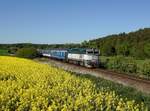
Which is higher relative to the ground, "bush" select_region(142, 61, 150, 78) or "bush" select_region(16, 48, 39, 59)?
"bush" select_region(142, 61, 150, 78)

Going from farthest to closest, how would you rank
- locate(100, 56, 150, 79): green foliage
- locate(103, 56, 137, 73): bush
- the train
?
the train, locate(103, 56, 137, 73): bush, locate(100, 56, 150, 79): green foliage

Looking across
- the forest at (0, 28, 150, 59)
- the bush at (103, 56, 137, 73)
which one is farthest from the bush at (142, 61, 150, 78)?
the forest at (0, 28, 150, 59)

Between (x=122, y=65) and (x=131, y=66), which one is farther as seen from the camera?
(x=122, y=65)

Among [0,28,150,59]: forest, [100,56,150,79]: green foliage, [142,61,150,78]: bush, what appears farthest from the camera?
[0,28,150,59]: forest

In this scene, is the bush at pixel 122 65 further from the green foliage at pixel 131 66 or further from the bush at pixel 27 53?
the bush at pixel 27 53

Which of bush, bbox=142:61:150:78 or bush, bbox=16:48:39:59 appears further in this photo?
bush, bbox=16:48:39:59

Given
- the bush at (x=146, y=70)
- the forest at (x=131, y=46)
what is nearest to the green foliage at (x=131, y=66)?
the bush at (x=146, y=70)

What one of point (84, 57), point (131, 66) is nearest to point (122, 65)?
point (131, 66)

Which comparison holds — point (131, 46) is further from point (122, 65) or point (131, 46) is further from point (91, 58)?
point (122, 65)

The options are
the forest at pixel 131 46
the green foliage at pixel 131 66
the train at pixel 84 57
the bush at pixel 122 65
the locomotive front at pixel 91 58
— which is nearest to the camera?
the green foliage at pixel 131 66

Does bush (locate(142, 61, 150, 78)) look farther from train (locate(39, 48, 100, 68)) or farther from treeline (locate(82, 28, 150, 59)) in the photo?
treeline (locate(82, 28, 150, 59))

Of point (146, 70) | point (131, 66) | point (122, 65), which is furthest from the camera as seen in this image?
point (122, 65)

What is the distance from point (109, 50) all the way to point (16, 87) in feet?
352

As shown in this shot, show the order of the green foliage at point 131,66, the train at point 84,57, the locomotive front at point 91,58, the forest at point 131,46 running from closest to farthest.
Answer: the green foliage at point 131,66, the locomotive front at point 91,58, the train at point 84,57, the forest at point 131,46
